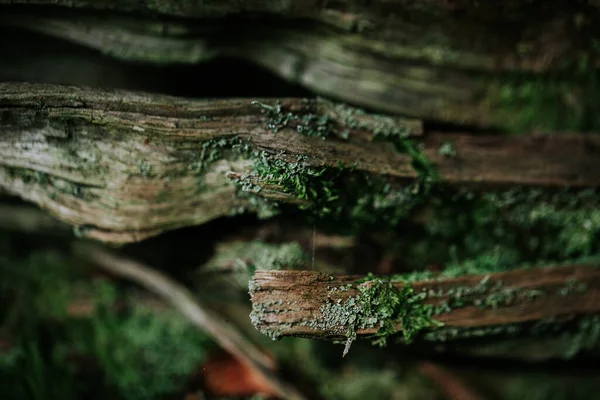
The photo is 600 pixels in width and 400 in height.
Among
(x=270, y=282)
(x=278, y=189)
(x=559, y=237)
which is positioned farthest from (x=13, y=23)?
(x=559, y=237)

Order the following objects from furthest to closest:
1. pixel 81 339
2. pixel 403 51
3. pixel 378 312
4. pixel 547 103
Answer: pixel 81 339 < pixel 547 103 < pixel 403 51 < pixel 378 312

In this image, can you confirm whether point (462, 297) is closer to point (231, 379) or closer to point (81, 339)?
point (231, 379)

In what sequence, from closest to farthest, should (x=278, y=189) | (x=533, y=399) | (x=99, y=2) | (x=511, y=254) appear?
(x=278, y=189)
(x=99, y=2)
(x=511, y=254)
(x=533, y=399)

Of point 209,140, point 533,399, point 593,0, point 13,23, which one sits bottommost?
point 533,399

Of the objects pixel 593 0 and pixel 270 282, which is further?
pixel 593 0

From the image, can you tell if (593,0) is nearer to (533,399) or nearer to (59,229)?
(533,399)

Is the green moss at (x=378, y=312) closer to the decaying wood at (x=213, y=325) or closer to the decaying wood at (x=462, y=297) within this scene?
the decaying wood at (x=462, y=297)

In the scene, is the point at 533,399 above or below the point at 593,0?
below

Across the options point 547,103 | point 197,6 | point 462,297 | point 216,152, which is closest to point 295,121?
point 216,152
